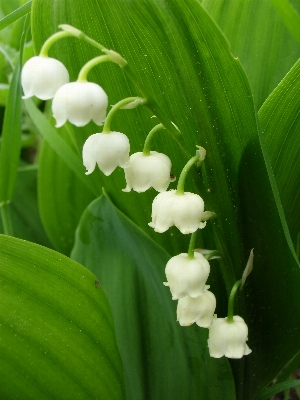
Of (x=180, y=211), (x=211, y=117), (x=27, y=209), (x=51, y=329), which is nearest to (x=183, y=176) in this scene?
(x=180, y=211)

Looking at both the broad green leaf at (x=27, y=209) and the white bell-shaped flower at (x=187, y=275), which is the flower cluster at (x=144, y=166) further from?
the broad green leaf at (x=27, y=209)

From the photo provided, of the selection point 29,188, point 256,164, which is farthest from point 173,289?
point 29,188

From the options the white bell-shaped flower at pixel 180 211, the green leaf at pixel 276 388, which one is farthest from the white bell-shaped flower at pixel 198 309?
the green leaf at pixel 276 388

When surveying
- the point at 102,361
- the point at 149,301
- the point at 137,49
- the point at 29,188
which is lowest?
the point at 102,361

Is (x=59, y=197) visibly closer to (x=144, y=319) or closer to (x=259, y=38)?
(x=144, y=319)

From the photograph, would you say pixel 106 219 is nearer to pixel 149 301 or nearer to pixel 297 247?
pixel 149 301
